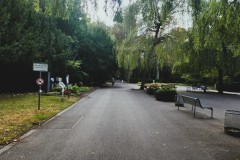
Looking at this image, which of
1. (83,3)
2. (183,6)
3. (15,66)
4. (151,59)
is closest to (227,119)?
(183,6)

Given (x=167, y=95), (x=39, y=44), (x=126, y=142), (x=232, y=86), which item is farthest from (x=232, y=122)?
(x=232, y=86)

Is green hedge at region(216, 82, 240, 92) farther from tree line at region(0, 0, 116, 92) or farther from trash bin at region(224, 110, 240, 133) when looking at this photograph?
trash bin at region(224, 110, 240, 133)

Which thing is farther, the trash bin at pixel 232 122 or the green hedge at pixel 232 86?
the green hedge at pixel 232 86

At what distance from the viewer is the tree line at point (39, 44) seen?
1100 centimetres

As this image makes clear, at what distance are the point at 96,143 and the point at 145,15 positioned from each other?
11.9 feet

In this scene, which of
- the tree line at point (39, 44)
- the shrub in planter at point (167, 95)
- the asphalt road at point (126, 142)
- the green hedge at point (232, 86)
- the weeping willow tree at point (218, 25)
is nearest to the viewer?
the asphalt road at point (126, 142)

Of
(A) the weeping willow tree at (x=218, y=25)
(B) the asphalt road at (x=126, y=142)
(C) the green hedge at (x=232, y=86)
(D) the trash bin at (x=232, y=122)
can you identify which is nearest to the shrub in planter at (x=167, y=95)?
(A) the weeping willow tree at (x=218, y=25)

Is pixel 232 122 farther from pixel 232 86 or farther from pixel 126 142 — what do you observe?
pixel 232 86

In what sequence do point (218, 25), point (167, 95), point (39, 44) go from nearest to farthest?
point (218, 25), point (167, 95), point (39, 44)

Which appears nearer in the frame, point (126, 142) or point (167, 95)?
point (126, 142)

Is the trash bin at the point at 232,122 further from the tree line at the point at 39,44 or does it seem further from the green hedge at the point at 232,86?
the green hedge at the point at 232,86

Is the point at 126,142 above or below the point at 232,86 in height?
below

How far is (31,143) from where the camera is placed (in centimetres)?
901

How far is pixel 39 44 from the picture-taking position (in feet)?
95.6
